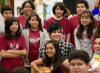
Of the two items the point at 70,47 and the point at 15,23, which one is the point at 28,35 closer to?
the point at 15,23

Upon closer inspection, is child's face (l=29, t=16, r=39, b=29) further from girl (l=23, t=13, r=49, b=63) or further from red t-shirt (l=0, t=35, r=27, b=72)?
red t-shirt (l=0, t=35, r=27, b=72)

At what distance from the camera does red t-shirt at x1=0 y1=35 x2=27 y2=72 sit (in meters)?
3.98

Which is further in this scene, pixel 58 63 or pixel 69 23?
pixel 69 23

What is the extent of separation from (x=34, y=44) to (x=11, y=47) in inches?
15.1

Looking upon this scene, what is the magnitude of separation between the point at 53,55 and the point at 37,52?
60cm

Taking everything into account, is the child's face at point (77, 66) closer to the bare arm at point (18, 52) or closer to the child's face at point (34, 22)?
the bare arm at point (18, 52)

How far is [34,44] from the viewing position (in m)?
4.20

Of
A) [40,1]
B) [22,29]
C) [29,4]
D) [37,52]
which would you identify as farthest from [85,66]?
[40,1]

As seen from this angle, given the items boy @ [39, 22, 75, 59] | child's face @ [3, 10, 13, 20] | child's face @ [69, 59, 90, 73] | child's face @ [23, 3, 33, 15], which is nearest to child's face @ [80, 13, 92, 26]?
boy @ [39, 22, 75, 59]

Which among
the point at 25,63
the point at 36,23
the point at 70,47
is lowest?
the point at 25,63

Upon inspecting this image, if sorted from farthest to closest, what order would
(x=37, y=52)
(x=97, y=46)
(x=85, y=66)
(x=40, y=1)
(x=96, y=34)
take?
(x=40, y=1)
(x=37, y=52)
(x=96, y=34)
(x=97, y=46)
(x=85, y=66)

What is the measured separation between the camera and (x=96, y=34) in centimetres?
384

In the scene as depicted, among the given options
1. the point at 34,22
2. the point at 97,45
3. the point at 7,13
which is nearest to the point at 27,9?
the point at 7,13

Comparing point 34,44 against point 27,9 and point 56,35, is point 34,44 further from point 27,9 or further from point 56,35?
point 27,9
